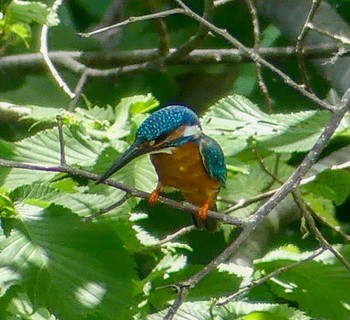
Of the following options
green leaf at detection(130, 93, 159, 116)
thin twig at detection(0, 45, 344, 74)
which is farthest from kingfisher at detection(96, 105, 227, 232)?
thin twig at detection(0, 45, 344, 74)

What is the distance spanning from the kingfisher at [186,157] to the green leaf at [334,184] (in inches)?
9.5

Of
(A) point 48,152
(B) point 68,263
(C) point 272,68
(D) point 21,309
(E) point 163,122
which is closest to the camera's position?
(C) point 272,68

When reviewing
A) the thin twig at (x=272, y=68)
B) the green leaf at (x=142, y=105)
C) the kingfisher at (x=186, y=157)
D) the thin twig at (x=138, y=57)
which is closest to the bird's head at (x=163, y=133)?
the kingfisher at (x=186, y=157)

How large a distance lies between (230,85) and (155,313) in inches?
66.2

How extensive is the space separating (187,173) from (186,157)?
46 mm

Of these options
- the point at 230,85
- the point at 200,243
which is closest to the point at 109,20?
the point at 230,85

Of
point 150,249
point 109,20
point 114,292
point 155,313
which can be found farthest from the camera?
point 109,20

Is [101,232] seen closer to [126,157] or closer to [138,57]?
[126,157]

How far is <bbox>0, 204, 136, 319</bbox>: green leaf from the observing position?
1.72 meters

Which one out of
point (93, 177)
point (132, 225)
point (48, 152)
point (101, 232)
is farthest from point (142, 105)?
point (93, 177)

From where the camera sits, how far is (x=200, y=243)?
2.93 m

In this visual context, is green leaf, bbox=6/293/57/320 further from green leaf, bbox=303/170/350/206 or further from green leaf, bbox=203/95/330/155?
green leaf, bbox=303/170/350/206

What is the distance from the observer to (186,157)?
2.15 meters

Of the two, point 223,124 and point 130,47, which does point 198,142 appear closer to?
point 223,124
